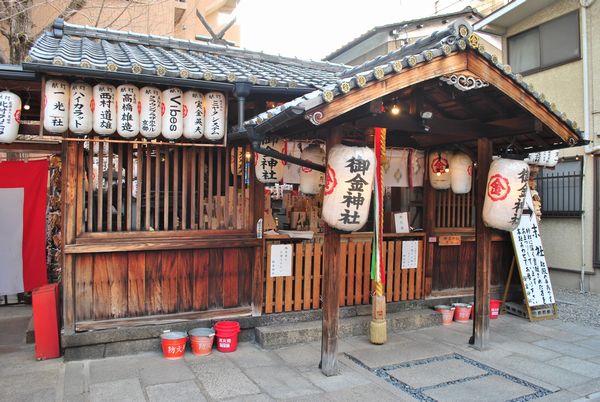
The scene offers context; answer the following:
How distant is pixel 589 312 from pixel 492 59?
7894 mm

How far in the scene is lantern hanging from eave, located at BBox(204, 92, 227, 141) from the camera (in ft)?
23.6

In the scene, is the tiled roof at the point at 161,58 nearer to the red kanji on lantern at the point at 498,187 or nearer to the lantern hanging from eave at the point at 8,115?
the lantern hanging from eave at the point at 8,115

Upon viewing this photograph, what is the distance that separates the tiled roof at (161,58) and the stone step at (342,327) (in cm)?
444

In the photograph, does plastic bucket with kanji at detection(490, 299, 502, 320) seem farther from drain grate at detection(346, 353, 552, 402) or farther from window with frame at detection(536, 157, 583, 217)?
window with frame at detection(536, 157, 583, 217)

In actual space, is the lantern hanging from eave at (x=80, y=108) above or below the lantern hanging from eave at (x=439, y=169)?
above

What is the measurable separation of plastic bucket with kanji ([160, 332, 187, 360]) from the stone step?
1428 mm

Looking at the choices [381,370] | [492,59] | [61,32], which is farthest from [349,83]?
[61,32]

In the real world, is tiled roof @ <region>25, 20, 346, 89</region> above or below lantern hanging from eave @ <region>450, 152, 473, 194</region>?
above

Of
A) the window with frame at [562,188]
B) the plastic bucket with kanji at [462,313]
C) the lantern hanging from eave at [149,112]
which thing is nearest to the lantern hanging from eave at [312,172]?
the lantern hanging from eave at [149,112]

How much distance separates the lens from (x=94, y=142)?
7227mm

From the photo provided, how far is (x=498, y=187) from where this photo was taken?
7328 mm

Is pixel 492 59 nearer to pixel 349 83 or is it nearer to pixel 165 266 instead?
pixel 349 83

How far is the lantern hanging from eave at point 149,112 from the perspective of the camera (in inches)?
266

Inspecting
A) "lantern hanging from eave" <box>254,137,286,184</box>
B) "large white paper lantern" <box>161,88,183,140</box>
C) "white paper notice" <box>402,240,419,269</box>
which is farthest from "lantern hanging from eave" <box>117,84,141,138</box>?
"white paper notice" <box>402,240,419,269</box>
